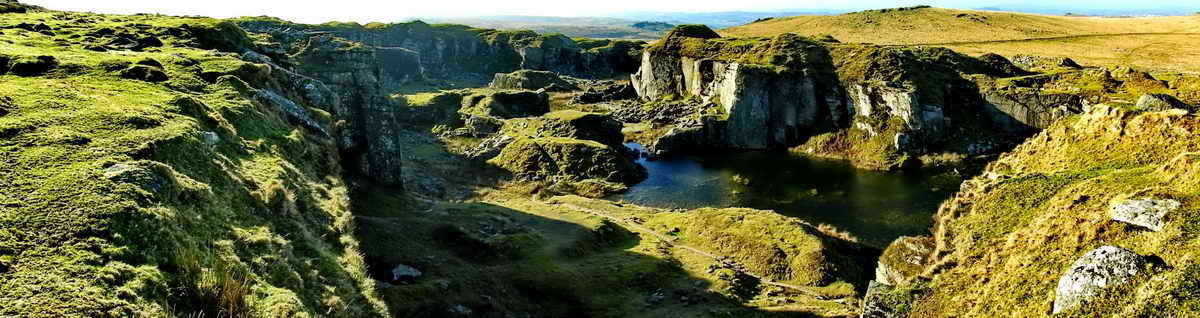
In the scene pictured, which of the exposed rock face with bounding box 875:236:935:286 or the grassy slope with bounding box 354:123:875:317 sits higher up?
the exposed rock face with bounding box 875:236:935:286

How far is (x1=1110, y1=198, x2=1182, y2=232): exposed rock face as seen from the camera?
14034 millimetres

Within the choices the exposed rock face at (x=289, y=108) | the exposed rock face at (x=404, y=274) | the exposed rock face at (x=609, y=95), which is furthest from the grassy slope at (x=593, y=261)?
the exposed rock face at (x=609, y=95)

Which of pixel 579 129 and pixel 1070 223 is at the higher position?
pixel 1070 223

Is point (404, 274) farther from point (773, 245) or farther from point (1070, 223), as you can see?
point (1070, 223)

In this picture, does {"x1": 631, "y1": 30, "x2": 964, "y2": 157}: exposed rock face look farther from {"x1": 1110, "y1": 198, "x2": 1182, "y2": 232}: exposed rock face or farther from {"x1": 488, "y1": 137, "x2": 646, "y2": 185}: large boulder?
{"x1": 1110, "y1": 198, "x2": 1182, "y2": 232}: exposed rock face

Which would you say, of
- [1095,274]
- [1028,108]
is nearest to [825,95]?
[1028,108]

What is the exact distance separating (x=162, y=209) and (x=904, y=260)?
22.6 meters

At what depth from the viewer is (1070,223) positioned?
15.7 m

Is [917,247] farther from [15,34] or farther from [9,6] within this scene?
[9,6]

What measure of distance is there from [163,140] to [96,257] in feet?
30.7

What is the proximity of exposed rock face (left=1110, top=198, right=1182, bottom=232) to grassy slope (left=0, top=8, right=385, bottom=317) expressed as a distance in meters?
20.4

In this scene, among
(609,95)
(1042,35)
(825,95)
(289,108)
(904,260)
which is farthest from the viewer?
(1042,35)

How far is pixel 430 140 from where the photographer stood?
4124 inches

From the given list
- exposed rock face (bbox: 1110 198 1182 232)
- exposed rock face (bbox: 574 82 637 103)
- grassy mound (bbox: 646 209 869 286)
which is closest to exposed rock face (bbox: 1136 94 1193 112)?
exposed rock face (bbox: 1110 198 1182 232)
